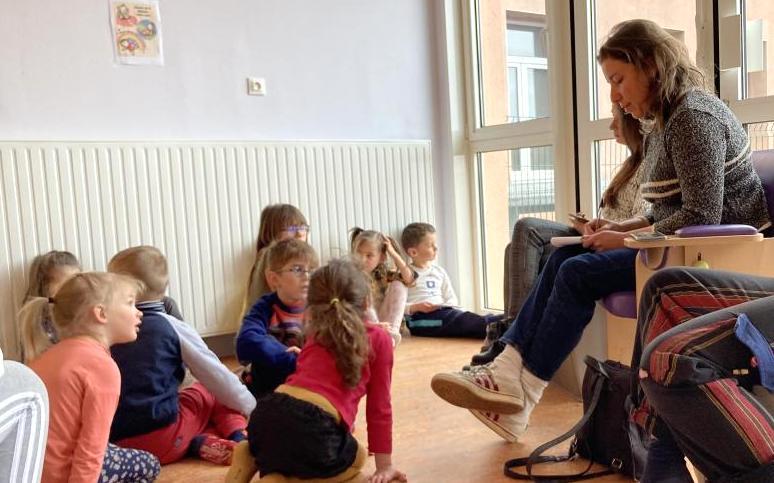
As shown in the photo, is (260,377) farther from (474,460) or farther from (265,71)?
(265,71)

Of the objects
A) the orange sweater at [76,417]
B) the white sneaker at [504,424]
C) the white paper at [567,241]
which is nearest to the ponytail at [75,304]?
the orange sweater at [76,417]

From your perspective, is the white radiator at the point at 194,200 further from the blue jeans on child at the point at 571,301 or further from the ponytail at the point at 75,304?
the blue jeans on child at the point at 571,301

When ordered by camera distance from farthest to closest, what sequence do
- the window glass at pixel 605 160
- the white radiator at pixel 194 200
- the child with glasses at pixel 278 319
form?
the window glass at pixel 605 160 → the white radiator at pixel 194 200 → the child with glasses at pixel 278 319

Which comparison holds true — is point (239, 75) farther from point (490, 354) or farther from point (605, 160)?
point (490, 354)

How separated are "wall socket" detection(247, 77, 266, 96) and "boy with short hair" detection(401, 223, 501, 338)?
3.23 ft

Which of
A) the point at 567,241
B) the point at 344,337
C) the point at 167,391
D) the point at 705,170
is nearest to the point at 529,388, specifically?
the point at 567,241

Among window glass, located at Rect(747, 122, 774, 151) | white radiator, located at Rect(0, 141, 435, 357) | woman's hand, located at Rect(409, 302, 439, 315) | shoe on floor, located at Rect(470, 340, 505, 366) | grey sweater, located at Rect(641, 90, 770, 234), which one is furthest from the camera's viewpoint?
woman's hand, located at Rect(409, 302, 439, 315)

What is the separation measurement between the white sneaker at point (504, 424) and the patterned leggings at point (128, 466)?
0.83 metres

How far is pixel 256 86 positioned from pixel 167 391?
5.88ft

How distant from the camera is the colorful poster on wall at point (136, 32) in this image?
294 centimetres

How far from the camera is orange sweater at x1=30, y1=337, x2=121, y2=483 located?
1465 millimetres

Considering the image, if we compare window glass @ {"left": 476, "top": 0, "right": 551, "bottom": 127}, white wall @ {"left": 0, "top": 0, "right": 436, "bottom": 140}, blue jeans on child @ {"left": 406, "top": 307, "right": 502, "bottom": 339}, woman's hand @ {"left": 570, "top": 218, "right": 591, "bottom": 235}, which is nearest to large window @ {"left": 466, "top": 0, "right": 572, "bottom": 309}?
window glass @ {"left": 476, "top": 0, "right": 551, "bottom": 127}

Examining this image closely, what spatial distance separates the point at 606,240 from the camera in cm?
185

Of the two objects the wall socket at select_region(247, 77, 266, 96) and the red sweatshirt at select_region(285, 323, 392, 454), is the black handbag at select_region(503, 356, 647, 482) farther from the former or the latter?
the wall socket at select_region(247, 77, 266, 96)
